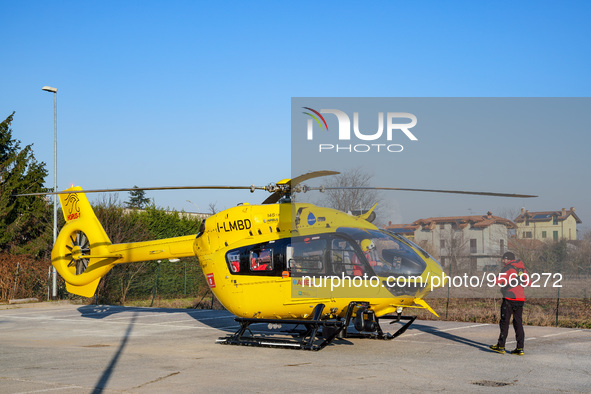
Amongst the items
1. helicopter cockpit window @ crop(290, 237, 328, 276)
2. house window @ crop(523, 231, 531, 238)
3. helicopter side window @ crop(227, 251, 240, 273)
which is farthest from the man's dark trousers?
house window @ crop(523, 231, 531, 238)

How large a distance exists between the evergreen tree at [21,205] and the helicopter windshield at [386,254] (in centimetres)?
2227

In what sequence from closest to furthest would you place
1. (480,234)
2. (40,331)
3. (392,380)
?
(392,380), (40,331), (480,234)

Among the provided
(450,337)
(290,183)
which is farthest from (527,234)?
(290,183)

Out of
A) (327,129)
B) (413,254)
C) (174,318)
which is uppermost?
(327,129)

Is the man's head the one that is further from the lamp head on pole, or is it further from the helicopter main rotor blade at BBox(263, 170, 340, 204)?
the lamp head on pole

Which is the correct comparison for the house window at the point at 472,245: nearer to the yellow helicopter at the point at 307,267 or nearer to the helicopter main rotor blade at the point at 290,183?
the yellow helicopter at the point at 307,267

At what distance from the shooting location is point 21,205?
99.1 ft

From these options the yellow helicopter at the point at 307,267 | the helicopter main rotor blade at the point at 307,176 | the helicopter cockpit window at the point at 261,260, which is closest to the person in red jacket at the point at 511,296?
the yellow helicopter at the point at 307,267

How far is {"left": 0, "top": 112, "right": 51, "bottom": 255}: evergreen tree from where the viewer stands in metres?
29.3

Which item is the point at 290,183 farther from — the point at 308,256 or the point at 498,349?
the point at 498,349

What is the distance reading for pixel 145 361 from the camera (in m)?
10.4

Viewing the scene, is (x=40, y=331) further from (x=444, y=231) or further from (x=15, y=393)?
(x=444, y=231)

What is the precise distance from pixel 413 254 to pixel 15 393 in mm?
6908

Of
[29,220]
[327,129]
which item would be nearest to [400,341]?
[327,129]
